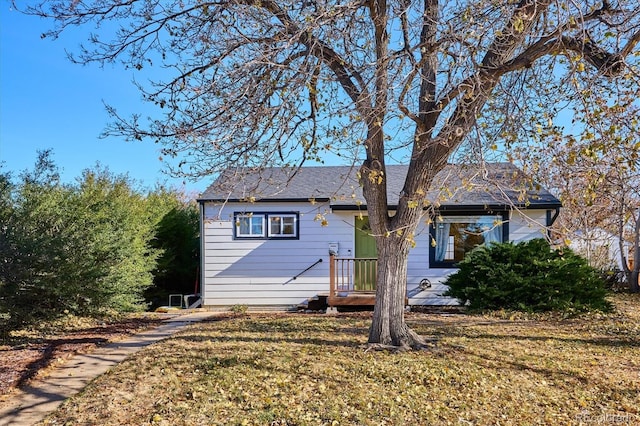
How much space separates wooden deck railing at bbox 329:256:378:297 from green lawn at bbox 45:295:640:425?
3.93 m

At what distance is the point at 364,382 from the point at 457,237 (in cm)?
743

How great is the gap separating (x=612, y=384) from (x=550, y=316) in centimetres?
406

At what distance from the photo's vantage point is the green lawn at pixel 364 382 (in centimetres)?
349

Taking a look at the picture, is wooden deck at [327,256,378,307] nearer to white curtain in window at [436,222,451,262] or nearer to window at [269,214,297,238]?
window at [269,214,297,238]

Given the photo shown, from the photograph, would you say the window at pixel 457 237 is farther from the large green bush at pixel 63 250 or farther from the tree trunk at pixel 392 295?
the large green bush at pixel 63 250

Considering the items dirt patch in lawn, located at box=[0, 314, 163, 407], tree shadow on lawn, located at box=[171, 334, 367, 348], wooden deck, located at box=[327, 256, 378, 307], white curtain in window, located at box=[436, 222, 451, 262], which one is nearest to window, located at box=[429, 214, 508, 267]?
white curtain in window, located at box=[436, 222, 451, 262]

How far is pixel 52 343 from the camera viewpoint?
21.2 ft

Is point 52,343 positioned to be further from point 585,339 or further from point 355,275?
point 585,339

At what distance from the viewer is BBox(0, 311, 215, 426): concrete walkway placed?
375 centimetres

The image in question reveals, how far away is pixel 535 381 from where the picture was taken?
428 centimetres

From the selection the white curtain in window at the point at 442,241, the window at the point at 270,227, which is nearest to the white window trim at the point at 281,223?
the window at the point at 270,227

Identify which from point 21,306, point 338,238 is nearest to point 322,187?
point 338,238

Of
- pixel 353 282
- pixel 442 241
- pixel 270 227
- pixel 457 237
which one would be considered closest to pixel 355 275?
pixel 353 282

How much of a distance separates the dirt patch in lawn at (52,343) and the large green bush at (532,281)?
6585mm
